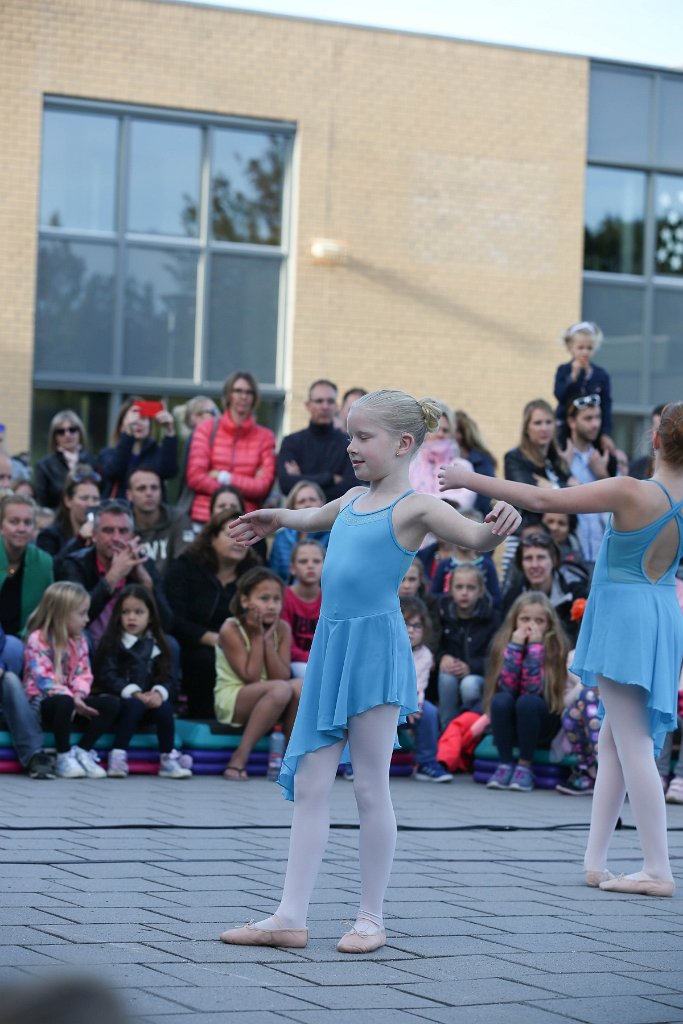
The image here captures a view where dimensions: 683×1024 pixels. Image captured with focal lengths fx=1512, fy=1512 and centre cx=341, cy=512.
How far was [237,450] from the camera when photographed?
11.8m

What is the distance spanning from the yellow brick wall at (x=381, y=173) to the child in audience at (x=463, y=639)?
7.29m

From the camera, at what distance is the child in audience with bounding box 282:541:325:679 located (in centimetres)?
1010

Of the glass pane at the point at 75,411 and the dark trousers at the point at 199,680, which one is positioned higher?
the glass pane at the point at 75,411

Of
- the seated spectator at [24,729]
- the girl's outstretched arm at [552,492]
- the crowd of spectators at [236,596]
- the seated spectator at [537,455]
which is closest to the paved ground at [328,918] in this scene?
the seated spectator at [24,729]

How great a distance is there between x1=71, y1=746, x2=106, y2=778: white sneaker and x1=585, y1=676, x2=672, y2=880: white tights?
148 inches

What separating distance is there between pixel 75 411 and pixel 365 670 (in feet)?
40.9

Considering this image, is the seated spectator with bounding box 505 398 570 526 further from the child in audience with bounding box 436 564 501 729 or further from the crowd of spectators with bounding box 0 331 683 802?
the child in audience with bounding box 436 564 501 729

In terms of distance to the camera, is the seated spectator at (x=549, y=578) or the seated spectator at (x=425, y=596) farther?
the seated spectator at (x=549, y=578)

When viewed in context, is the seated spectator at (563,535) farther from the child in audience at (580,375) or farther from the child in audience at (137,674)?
the child in audience at (137,674)

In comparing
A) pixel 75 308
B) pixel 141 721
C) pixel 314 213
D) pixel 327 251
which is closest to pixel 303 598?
pixel 141 721

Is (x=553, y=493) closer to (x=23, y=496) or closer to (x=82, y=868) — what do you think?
(x=82, y=868)

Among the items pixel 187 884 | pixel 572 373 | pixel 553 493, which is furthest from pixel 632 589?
pixel 572 373

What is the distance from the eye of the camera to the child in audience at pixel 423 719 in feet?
31.2

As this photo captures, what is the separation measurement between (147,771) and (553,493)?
472 centimetres
